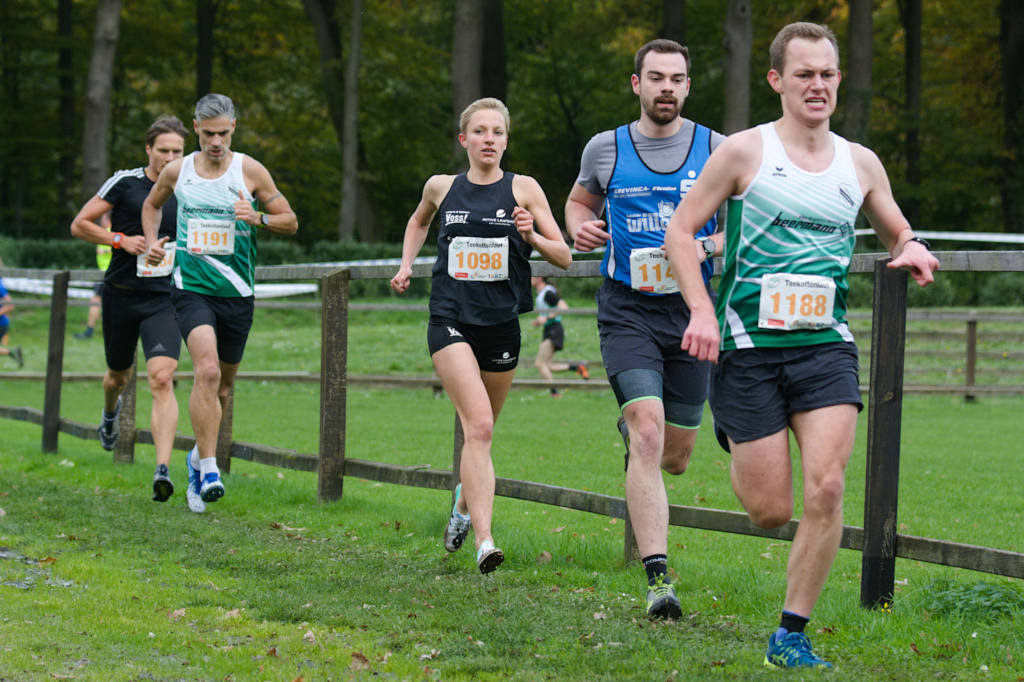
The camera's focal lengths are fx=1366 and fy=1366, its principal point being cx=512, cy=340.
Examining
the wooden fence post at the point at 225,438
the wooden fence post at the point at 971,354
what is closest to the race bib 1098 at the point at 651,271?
the wooden fence post at the point at 225,438

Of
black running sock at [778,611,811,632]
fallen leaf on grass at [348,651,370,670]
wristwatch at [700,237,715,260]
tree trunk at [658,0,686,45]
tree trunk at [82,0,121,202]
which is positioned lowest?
fallen leaf on grass at [348,651,370,670]

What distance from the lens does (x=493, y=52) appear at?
33.4 meters

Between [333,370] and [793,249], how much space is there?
4240 millimetres

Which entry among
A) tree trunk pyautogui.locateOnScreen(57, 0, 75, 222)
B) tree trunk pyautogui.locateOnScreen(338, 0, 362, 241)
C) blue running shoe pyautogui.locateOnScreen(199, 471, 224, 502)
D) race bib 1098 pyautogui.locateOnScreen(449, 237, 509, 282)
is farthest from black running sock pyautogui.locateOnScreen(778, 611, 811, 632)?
tree trunk pyautogui.locateOnScreen(57, 0, 75, 222)

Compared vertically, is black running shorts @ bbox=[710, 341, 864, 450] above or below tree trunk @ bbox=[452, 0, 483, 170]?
below

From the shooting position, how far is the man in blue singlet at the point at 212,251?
819 centimetres

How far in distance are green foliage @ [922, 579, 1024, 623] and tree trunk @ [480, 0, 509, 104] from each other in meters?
28.8

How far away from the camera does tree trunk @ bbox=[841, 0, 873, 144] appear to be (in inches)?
1278

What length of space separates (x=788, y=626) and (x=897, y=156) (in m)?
36.7

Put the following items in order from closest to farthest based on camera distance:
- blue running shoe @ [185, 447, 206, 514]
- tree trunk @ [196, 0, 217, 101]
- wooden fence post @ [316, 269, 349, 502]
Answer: wooden fence post @ [316, 269, 349, 502]
blue running shoe @ [185, 447, 206, 514]
tree trunk @ [196, 0, 217, 101]

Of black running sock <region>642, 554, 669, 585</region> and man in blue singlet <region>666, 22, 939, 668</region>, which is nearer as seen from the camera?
man in blue singlet <region>666, 22, 939, 668</region>

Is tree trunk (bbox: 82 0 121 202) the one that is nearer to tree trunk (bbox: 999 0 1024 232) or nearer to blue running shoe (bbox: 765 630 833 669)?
tree trunk (bbox: 999 0 1024 232)

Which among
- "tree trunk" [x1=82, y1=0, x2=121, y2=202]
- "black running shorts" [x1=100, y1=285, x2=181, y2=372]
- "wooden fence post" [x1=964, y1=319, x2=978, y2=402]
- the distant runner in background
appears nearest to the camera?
"black running shorts" [x1=100, y1=285, x2=181, y2=372]

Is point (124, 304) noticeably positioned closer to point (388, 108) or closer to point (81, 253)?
point (81, 253)
